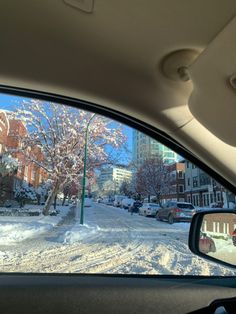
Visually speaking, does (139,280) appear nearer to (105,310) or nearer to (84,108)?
(105,310)

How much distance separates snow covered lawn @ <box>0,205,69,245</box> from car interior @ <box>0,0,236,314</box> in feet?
25.0

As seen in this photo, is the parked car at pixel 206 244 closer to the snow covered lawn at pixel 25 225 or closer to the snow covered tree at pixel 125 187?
the snow covered tree at pixel 125 187

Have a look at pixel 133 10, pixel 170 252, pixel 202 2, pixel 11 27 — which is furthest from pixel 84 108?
pixel 170 252

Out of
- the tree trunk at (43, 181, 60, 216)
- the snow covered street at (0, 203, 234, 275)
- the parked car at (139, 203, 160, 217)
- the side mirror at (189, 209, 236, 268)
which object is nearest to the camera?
the side mirror at (189, 209, 236, 268)

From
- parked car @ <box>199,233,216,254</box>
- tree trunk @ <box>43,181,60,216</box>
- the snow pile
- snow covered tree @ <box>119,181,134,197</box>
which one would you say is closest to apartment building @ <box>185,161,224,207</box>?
parked car @ <box>199,233,216,254</box>

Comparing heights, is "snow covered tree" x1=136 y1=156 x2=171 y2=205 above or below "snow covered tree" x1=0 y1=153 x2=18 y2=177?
below

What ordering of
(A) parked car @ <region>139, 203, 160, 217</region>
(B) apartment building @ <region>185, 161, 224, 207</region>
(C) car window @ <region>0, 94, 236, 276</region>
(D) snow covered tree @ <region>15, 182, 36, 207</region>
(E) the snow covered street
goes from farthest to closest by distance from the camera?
(A) parked car @ <region>139, 203, 160, 217</region>
(D) snow covered tree @ <region>15, 182, 36, 207</region>
(E) the snow covered street
(C) car window @ <region>0, 94, 236, 276</region>
(B) apartment building @ <region>185, 161, 224, 207</region>

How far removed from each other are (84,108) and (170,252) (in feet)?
21.8

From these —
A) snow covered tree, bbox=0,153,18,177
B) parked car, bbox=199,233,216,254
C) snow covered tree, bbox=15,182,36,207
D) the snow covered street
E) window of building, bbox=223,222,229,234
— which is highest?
snow covered tree, bbox=0,153,18,177

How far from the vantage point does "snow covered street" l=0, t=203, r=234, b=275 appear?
5.56 metres

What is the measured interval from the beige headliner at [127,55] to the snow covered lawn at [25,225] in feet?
26.3

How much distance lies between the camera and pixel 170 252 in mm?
7746

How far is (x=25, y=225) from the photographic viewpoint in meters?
11.4

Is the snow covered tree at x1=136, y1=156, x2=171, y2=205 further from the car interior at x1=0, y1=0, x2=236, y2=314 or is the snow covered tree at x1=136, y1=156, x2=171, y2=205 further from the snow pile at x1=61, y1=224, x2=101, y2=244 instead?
the car interior at x1=0, y1=0, x2=236, y2=314
